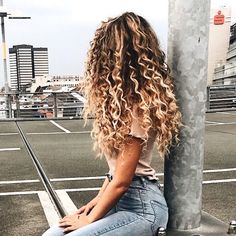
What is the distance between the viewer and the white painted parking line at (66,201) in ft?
14.9

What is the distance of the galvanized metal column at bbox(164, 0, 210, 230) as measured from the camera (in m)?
2.04

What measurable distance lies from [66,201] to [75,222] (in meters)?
2.83

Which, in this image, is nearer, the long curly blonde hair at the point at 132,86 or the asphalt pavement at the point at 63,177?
the long curly blonde hair at the point at 132,86

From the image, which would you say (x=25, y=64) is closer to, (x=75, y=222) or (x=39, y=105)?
(x=39, y=105)

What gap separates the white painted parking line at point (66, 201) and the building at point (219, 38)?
2180 inches

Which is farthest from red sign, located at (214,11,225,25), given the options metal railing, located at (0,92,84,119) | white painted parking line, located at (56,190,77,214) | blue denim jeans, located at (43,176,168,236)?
blue denim jeans, located at (43,176,168,236)

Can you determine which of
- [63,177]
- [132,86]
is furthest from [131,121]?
[63,177]

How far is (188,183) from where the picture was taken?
Result: 2141 mm

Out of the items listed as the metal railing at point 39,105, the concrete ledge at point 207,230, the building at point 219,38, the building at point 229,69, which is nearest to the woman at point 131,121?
the concrete ledge at point 207,230

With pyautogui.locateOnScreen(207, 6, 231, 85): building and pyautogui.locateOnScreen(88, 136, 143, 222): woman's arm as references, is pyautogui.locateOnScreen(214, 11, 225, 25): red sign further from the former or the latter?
pyautogui.locateOnScreen(88, 136, 143, 222): woman's arm

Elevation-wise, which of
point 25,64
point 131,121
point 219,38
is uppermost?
point 219,38

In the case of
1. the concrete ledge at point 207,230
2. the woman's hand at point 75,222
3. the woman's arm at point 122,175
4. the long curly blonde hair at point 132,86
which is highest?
the long curly blonde hair at point 132,86

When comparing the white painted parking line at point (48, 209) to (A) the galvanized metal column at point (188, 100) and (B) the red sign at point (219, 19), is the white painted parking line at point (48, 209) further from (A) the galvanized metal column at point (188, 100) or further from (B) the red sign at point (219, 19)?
(B) the red sign at point (219, 19)

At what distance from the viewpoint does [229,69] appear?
178ft
